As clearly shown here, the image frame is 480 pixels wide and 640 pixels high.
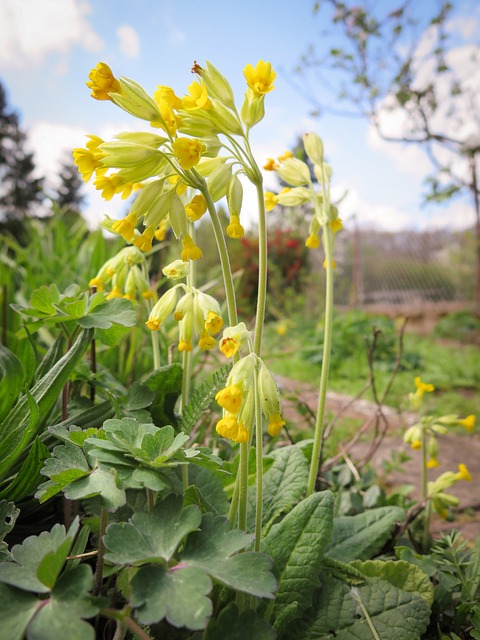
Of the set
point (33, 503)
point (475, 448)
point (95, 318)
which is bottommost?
point (475, 448)

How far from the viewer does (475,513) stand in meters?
1.71

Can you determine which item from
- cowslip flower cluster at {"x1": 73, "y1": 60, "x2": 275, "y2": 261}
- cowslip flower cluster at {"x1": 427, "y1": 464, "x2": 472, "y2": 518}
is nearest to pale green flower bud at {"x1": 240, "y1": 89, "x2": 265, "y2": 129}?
cowslip flower cluster at {"x1": 73, "y1": 60, "x2": 275, "y2": 261}

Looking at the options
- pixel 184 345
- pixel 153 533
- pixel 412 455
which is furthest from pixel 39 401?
pixel 412 455

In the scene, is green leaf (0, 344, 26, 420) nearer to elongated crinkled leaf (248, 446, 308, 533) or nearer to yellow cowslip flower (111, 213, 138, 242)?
yellow cowslip flower (111, 213, 138, 242)

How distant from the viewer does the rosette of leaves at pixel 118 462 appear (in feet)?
1.71

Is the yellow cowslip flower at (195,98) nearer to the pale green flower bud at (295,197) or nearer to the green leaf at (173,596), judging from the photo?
the pale green flower bud at (295,197)

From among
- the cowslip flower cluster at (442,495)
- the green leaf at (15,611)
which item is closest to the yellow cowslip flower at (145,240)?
the green leaf at (15,611)

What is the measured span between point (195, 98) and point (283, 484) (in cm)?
67

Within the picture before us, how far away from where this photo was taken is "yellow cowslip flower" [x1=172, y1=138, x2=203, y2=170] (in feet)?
1.86

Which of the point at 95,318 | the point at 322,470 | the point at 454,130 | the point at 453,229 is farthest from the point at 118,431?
the point at 453,229

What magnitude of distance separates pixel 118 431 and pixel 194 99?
0.45m

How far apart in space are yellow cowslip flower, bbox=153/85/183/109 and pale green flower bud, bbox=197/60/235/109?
67 millimetres

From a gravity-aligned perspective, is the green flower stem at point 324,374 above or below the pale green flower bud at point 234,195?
A: below

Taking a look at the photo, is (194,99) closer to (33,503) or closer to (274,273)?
(33,503)
